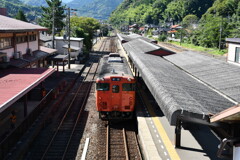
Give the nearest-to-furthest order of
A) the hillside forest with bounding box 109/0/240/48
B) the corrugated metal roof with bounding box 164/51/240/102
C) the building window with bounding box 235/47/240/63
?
the corrugated metal roof with bounding box 164/51/240/102 < the building window with bounding box 235/47/240/63 < the hillside forest with bounding box 109/0/240/48

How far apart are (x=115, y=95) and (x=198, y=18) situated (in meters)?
102

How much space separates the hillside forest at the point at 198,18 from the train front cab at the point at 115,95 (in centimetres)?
3873

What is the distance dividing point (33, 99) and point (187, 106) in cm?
1254

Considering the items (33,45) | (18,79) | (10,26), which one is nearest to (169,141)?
(18,79)

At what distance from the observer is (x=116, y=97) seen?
1376cm

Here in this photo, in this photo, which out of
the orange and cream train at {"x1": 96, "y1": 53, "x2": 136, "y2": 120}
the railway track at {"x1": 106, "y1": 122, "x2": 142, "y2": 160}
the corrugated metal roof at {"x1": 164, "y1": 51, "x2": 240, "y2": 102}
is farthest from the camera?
the orange and cream train at {"x1": 96, "y1": 53, "x2": 136, "y2": 120}

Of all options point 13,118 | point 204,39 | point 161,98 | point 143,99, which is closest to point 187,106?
point 161,98

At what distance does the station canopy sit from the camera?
10.7 meters

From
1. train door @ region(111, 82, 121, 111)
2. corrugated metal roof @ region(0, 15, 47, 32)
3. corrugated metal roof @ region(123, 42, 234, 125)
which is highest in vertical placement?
corrugated metal roof @ region(0, 15, 47, 32)

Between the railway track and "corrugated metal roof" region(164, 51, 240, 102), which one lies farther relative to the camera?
"corrugated metal roof" region(164, 51, 240, 102)

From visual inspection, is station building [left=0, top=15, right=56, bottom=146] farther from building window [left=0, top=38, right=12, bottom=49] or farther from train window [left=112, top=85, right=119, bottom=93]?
train window [left=112, top=85, right=119, bottom=93]

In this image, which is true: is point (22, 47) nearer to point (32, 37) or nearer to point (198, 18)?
point (32, 37)

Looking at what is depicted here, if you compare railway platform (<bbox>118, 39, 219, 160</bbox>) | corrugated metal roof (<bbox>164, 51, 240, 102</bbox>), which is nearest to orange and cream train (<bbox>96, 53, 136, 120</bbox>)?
railway platform (<bbox>118, 39, 219, 160</bbox>)

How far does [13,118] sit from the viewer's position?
1278cm
